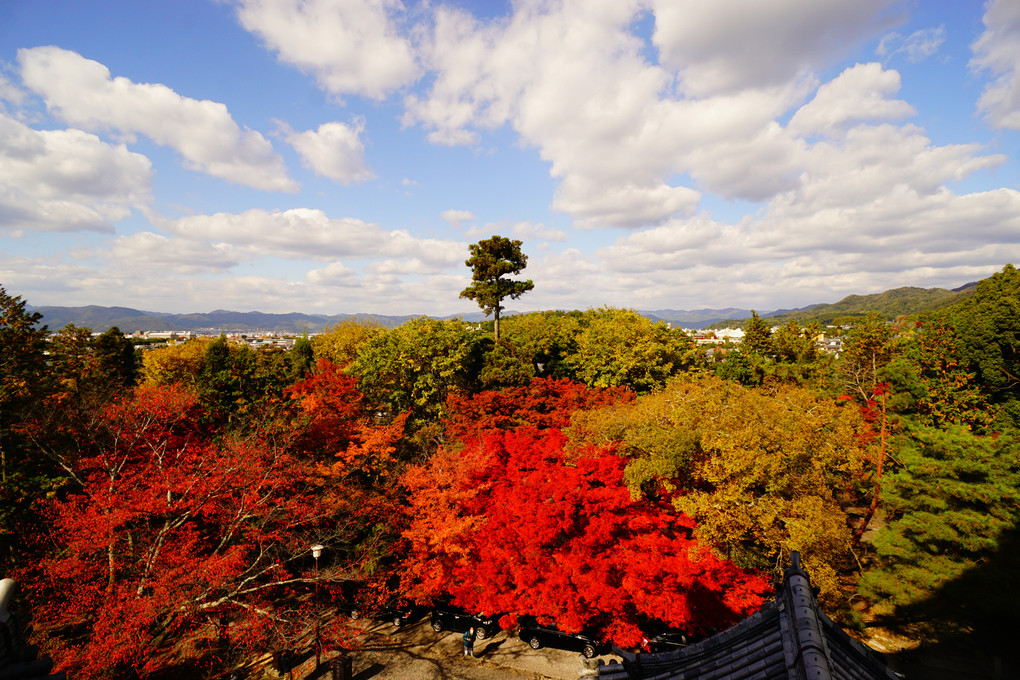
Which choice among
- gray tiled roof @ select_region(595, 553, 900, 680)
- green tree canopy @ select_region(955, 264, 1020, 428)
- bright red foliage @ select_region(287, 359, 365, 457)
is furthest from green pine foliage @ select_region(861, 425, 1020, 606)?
bright red foliage @ select_region(287, 359, 365, 457)

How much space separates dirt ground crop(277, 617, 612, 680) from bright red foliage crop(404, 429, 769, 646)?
1940 mm

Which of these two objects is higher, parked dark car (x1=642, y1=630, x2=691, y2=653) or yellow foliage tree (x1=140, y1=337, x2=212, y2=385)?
yellow foliage tree (x1=140, y1=337, x2=212, y2=385)

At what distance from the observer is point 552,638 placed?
18.1 meters

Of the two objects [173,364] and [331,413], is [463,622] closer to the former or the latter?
[331,413]

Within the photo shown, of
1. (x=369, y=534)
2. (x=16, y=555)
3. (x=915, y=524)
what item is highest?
(x=915, y=524)

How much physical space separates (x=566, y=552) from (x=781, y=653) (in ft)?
41.0

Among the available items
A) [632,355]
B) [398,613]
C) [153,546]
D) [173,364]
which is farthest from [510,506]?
[173,364]

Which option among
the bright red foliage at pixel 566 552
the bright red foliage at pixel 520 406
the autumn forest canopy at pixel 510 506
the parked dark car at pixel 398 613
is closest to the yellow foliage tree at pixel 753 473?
the autumn forest canopy at pixel 510 506

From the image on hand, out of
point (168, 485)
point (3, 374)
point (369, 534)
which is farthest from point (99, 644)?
point (3, 374)

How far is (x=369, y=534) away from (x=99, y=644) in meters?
9.62

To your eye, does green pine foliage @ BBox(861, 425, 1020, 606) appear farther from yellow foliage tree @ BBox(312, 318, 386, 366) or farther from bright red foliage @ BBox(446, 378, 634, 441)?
yellow foliage tree @ BBox(312, 318, 386, 366)

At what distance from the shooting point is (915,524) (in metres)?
14.9

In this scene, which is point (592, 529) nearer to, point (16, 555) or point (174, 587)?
point (174, 587)

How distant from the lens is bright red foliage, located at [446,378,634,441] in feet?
78.0
